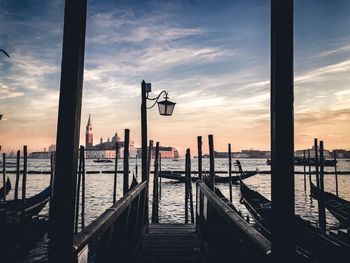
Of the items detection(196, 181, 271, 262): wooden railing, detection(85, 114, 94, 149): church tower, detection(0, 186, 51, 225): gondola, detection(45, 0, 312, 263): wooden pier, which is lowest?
detection(0, 186, 51, 225): gondola

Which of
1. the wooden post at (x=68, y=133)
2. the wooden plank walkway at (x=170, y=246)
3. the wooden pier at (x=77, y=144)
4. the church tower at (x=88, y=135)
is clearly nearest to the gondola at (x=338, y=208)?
the wooden plank walkway at (x=170, y=246)

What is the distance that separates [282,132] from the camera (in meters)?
1.44

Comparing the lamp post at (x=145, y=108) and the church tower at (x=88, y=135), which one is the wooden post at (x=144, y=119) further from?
the church tower at (x=88, y=135)

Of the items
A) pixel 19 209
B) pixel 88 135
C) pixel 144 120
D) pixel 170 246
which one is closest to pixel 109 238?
pixel 170 246

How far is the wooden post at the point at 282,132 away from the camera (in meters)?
1.39

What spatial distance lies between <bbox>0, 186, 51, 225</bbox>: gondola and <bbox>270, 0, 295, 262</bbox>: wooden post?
355 inches

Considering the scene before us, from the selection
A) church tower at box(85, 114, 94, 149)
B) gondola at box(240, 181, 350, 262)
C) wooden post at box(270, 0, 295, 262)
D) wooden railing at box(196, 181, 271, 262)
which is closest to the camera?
wooden post at box(270, 0, 295, 262)

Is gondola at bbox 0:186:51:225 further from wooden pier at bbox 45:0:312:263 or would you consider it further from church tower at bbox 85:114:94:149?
church tower at bbox 85:114:94:149

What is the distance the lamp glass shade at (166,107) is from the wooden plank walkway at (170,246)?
260cm

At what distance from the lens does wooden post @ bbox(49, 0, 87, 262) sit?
59.6 inches

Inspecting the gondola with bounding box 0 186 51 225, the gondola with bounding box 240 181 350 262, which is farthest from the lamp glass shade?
the gondola with bounding box 0 186 51 225

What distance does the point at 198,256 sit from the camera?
158 inches

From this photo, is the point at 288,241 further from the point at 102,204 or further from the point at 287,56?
the point at 102,204

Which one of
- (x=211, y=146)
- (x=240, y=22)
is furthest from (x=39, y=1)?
(x=211, y=146)
